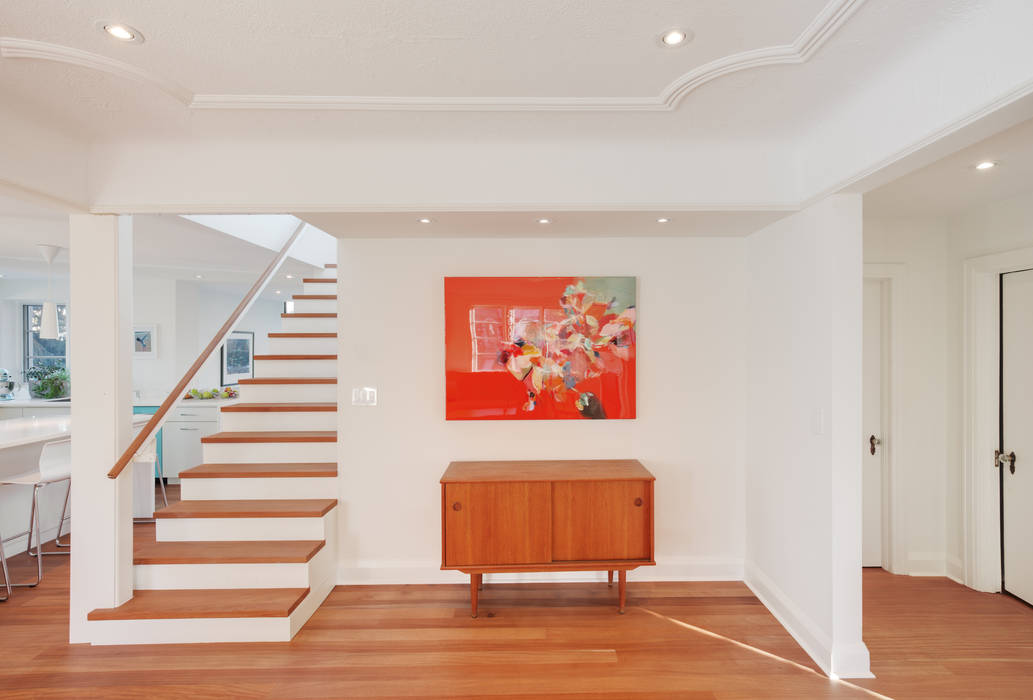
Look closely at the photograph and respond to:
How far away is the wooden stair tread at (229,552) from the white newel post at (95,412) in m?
0.20

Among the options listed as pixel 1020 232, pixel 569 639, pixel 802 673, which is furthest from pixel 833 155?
pixel 569 639

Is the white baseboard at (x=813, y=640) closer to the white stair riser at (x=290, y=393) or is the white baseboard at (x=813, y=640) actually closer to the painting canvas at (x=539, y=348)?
the painting canvas at (x=539, y=348)

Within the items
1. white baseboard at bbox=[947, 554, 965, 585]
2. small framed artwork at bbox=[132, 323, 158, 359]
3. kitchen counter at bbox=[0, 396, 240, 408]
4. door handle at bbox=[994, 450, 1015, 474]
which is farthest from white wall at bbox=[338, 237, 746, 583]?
small framed artwork at bbox=[132, 323, 158, 359]

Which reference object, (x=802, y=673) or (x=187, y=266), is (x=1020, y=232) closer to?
(x=802, y=673)

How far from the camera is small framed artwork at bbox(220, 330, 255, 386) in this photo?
7.75 m

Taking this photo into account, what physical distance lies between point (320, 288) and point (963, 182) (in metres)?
4.57

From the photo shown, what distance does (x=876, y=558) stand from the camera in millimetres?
3375

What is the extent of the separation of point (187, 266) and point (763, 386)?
536 cm

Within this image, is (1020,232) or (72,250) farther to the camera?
(1020,232)

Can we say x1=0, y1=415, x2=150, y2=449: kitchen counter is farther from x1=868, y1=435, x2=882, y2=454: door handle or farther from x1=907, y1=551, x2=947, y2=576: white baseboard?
x1=907, y1=551, x2=947, y2=576: white baseboard

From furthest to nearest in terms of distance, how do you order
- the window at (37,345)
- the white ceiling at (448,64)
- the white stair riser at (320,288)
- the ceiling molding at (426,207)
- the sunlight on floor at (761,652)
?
the window at (37,345) → the white stair riser at (320,288) → the ceiling molding at (426,207) → the sunlight on floor at (761,652) → the white ceiling at (448,64)

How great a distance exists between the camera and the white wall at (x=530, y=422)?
316 centimetres

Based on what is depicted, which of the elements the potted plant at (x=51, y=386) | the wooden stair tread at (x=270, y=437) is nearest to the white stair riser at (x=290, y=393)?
the wooden stair tread at (x=270, y=437)

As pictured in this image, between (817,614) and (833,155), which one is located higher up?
(833,155)
